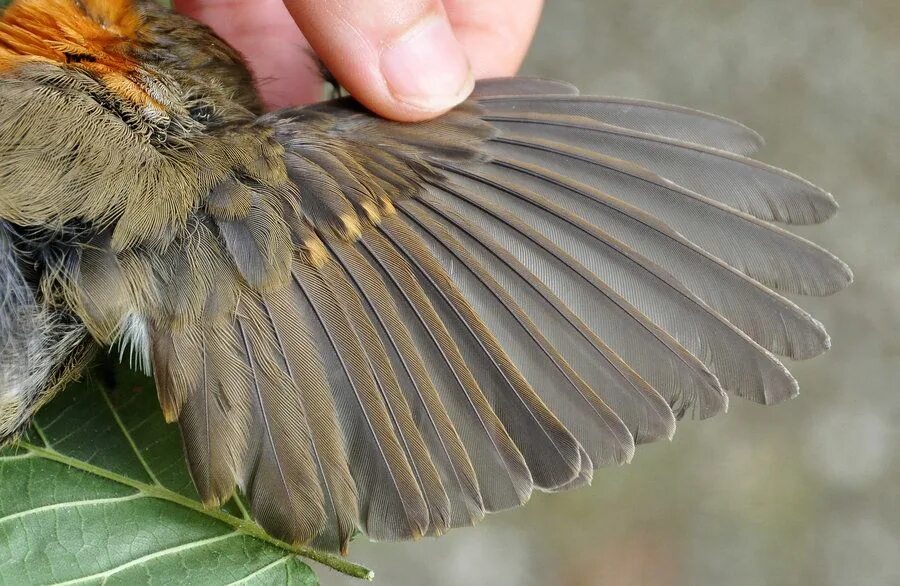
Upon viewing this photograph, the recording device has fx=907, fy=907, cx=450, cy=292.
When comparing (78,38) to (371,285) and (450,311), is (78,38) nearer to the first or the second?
(371,285)

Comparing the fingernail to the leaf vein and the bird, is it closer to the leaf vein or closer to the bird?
the bird

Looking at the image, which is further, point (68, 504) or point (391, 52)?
point (391, 52)

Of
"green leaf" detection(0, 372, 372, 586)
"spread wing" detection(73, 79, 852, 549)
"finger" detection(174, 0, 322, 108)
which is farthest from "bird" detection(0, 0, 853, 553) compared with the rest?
"finger" detection(174, 0, 322, 108)

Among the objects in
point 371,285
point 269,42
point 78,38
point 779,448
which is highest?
point 269,42

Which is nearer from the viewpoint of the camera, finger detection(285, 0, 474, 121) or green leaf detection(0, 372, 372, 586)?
green leaf detection(0, 372, 372, 586)

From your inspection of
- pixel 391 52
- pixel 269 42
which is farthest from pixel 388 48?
pixel 269 42

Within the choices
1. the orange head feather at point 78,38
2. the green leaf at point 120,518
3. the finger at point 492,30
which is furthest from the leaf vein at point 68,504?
the finger at point 492,30
